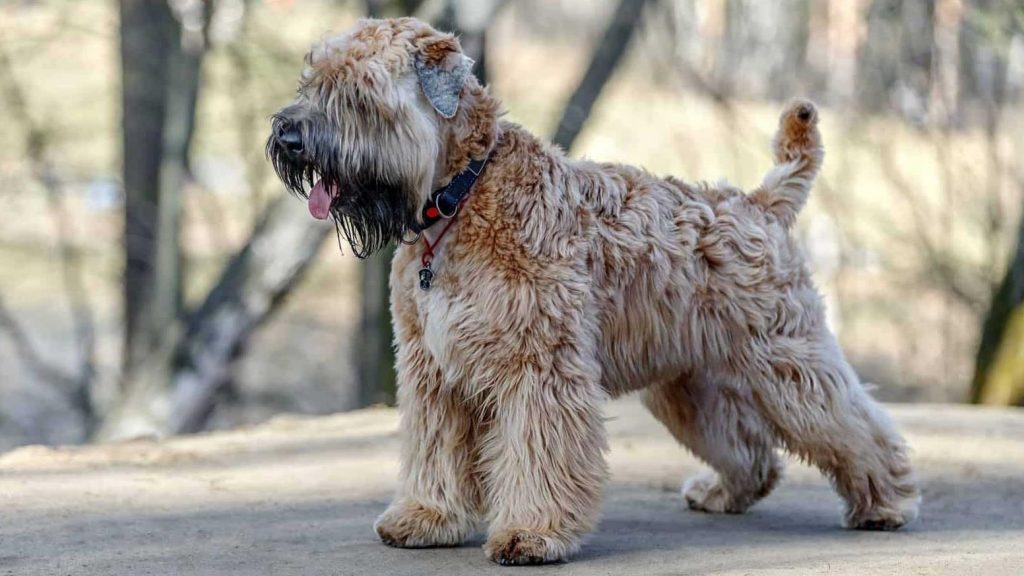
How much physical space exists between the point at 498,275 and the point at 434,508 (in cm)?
97

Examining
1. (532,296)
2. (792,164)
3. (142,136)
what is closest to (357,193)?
(532,296)

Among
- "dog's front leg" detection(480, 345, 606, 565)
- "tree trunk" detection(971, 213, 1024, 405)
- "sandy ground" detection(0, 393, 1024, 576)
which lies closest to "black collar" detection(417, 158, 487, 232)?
"dog's front leg" detection(480, 345, 606, 565)

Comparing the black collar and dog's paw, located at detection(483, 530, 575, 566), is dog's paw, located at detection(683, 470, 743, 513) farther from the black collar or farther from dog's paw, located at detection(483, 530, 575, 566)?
the black collar

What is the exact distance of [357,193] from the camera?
16.5 feet

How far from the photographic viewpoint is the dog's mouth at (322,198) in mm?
5008

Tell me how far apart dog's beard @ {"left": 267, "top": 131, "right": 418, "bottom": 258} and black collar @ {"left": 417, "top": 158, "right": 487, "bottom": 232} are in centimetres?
6

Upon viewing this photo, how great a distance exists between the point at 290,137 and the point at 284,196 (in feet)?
22.4

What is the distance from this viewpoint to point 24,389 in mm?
14672

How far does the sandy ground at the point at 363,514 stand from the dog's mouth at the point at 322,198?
4.20 feet

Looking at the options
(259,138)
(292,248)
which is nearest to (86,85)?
(259,138)

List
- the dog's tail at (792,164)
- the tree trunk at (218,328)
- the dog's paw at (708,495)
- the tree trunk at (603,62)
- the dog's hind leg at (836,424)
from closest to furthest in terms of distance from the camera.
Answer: the dog's hind leg at (836,424), the dog's tail at (792,164), the dog's paw at (708,495), the tree trunk at (218,328), the tree trunk at (603,62)

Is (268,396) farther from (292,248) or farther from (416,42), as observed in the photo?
(416,42)

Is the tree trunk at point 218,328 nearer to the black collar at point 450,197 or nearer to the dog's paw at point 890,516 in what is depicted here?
the black collar at point 450,197

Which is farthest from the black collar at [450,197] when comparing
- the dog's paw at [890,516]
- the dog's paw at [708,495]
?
the dog's paw at [890,516]
